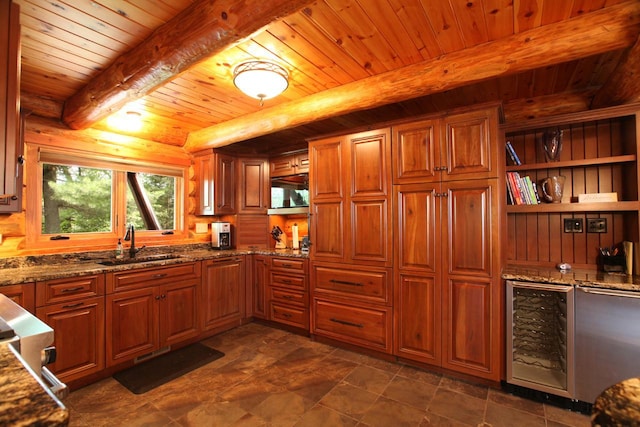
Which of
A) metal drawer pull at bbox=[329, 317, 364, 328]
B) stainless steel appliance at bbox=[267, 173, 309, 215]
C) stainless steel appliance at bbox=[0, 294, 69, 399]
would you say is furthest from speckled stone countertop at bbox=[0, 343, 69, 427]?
stainless steel appliance at bbox=[267, 173, 309, 215]

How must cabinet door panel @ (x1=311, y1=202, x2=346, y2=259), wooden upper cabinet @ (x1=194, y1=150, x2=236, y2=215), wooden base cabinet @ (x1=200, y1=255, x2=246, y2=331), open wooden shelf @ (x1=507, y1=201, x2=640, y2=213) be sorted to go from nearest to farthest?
1. open wooden shelf @ (x1=507, y1=201, x2=640, y2=213)
2. cabinet door panel @ (x1=311, y1=202, x2=346, y2=259)
3. wooden base cabinet @ (x1=200, y1=255, x2=246, y2=331)
4. wooden upper cabinet @ (x1=194, y1=150, x2=236, y2=215)

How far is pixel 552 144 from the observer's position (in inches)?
94.7

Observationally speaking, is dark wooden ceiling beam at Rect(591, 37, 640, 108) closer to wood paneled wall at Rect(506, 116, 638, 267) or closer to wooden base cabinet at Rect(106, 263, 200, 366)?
wood paneled wall at Rect(506, 116, 638, 267)

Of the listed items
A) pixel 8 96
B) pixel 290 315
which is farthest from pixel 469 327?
pixel 8 96

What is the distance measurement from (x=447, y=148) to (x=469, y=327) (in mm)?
1425

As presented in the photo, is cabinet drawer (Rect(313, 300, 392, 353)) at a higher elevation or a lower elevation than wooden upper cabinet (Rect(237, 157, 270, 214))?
lower

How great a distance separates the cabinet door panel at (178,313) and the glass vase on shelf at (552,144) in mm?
3459

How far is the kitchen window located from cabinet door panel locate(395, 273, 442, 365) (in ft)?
9.24

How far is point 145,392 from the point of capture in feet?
7.26

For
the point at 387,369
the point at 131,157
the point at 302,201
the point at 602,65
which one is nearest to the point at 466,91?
the point at 602,65

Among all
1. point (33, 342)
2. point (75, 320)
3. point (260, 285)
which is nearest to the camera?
point (33, 342)

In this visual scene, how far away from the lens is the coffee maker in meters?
3.84

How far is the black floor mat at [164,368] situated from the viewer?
91.9 inches

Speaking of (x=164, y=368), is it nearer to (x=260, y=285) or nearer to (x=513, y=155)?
(x=260, y=285)
